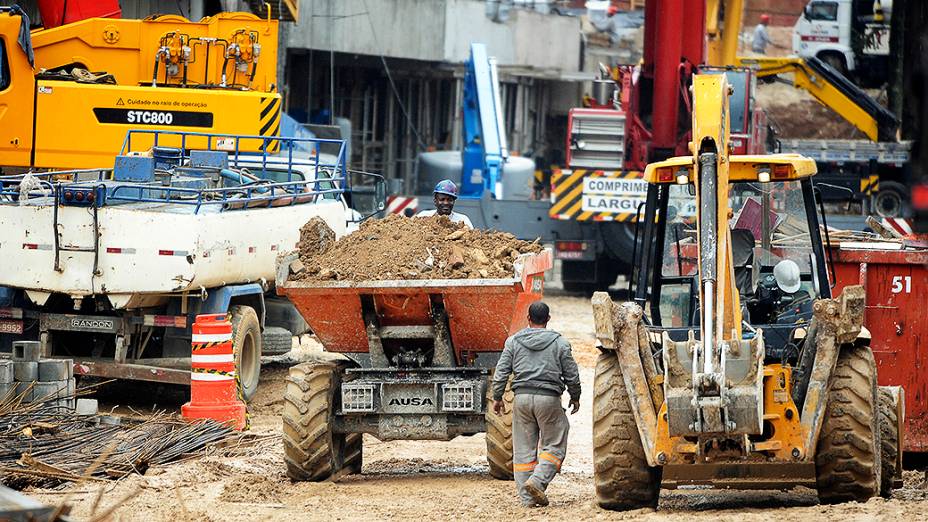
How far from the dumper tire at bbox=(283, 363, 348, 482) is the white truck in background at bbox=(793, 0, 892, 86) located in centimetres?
2607

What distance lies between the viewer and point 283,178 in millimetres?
16875

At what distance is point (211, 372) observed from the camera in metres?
12.9

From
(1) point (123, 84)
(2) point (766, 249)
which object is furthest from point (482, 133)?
(2) point (766, 249)

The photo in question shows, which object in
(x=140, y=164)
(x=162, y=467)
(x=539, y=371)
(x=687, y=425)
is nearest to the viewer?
(x=687, y=425)

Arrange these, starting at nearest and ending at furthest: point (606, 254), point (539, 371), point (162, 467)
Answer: point (539, 371)
point (162, 467)
point (606, 254)

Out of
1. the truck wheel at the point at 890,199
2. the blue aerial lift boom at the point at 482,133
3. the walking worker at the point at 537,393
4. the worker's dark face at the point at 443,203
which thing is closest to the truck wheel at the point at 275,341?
the worker's dark face at the point at 443,203

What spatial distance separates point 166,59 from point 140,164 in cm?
385

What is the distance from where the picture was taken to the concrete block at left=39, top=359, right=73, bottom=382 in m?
12.5

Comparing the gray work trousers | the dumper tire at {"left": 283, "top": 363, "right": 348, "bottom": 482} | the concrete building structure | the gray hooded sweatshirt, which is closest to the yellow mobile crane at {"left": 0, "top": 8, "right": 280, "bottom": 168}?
the dumper tire at {"left": 283, "top": 363, "right": 348, "bottom": 482}

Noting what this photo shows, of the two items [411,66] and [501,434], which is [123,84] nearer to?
[501,434]

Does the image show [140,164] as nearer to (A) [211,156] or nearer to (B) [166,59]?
(A) [211,156]

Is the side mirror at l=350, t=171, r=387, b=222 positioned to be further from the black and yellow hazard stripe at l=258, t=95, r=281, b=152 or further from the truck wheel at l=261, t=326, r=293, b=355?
the truck wheel at l=261, t=326, r=293, b=355

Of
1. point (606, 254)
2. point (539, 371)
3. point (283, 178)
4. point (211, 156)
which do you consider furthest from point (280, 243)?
point (606, 254)

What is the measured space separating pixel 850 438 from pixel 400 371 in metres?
3.29
